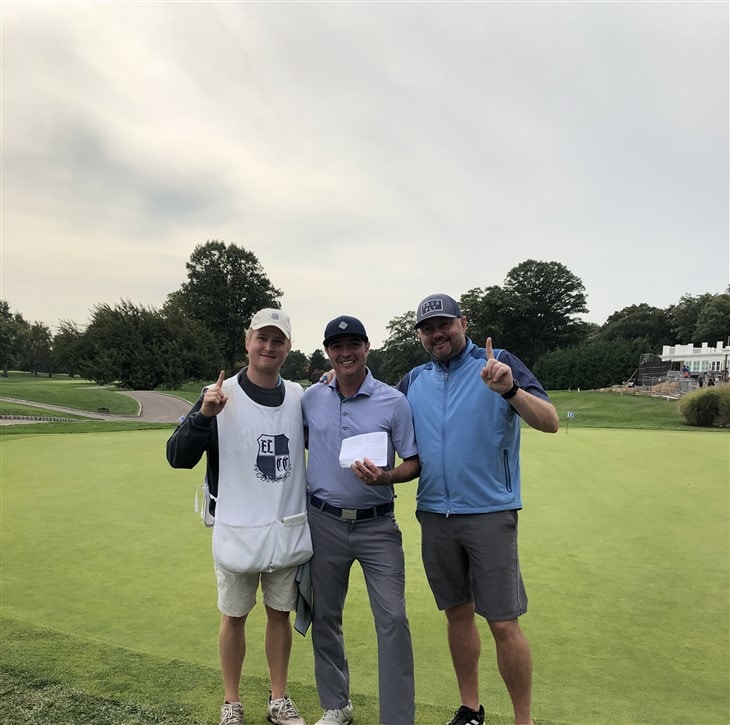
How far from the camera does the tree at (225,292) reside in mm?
51750

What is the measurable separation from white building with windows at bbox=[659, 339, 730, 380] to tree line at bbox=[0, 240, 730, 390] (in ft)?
8.12

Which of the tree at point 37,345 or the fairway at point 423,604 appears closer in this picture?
the fairway at point 423,604

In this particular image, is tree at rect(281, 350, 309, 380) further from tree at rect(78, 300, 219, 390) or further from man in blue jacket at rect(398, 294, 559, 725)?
man in blue jacket at rect(398, 294, 559, 725)

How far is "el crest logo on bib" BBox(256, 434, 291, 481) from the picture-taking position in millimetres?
2531

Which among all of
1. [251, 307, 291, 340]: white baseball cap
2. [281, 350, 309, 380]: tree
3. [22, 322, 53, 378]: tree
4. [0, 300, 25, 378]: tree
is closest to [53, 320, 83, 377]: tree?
[0, 300, 25, 378]: tree

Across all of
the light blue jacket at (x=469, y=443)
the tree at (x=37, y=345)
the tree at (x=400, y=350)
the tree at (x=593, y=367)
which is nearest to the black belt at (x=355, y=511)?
the light blue jacket at (x=469, y=443)

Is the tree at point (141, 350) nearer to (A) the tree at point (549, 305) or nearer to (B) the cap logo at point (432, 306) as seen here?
(A) the tree at point (549, 305)

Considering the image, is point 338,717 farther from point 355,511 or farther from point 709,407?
point 709,407

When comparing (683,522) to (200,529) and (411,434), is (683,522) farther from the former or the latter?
(200,529)

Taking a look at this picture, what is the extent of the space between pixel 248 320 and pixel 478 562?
50362 millimetres

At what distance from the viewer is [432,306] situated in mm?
2693

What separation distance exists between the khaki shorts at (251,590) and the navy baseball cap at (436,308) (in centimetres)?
137

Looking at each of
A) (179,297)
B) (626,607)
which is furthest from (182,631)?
(179,297)

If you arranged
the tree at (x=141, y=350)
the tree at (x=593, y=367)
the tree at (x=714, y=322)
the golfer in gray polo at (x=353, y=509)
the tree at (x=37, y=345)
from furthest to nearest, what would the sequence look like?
the tree at (x=37, y=345), the tree at (x=714, y=322), the tree at (x=593, y=367), the tree at (x=141, y=350), the golfer in gray polo at (x=353, y=509)
